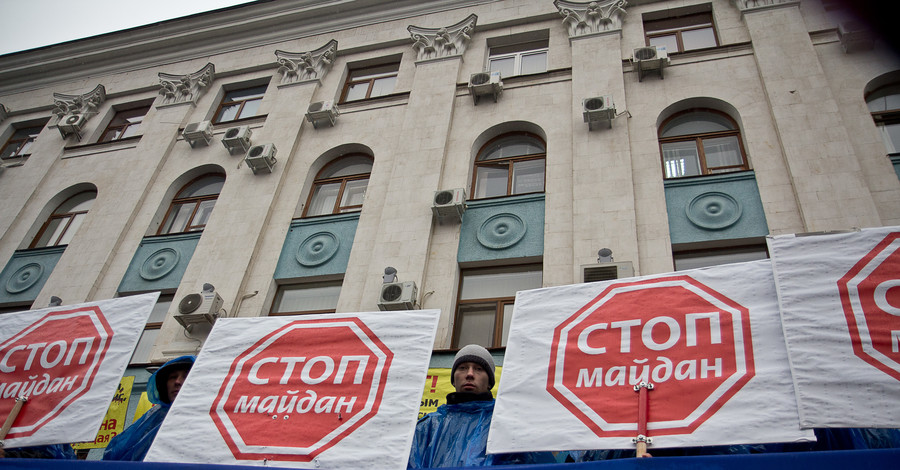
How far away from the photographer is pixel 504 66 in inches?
550

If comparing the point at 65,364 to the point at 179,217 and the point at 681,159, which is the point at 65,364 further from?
the point at 681,159

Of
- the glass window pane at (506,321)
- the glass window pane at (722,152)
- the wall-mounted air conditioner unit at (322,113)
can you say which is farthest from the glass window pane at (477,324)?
the wall-mounted air conditioner unit at (322,113)

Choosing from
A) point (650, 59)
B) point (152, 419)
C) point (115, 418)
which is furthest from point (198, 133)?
point (650, 59)

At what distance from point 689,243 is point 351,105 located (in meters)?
8.00

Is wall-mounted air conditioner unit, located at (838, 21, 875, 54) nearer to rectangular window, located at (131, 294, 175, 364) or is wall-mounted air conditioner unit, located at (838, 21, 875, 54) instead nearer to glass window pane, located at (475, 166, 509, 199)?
glass window pane, located at (475, 166, 509, 199)

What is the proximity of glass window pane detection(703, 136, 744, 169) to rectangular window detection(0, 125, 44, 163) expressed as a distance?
17.4m

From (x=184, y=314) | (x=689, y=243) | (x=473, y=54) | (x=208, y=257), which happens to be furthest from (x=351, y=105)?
(x=689, y=243)

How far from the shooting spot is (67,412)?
5.57 metres

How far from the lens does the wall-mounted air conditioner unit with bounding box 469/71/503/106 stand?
12.5 m

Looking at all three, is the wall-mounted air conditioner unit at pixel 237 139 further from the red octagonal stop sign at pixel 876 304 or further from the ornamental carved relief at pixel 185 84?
the red octagonal stop sign at pixel 876 304

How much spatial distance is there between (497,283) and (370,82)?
23.4 feet

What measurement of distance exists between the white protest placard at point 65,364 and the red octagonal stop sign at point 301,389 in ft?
4.20

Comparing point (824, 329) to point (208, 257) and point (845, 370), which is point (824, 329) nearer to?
point (845, 370)

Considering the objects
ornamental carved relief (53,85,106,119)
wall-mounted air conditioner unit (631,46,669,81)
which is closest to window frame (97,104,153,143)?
ornamental carved relief (53,85,106,119)
